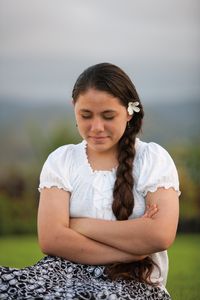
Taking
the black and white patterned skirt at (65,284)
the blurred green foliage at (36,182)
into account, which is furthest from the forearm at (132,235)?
the blurred green foliage at (36,182)

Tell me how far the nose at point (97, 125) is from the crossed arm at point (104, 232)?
30 cm

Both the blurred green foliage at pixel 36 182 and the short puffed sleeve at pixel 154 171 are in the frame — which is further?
the blurred green foliage at pixel 36 182

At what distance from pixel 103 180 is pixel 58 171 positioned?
0.19 metres

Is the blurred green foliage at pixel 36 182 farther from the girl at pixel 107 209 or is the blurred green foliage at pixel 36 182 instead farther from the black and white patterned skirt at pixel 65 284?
the black and white patterned skirt at pixel 65 284

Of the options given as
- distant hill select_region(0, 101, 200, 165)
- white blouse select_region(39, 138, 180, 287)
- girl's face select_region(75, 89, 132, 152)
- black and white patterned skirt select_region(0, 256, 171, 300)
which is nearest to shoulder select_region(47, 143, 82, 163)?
white blouse select_region(39, 138, 180, 287)

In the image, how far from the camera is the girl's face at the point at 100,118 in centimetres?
246

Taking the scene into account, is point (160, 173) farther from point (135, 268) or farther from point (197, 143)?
point (197, 143)

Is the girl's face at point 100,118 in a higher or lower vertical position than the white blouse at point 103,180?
higher

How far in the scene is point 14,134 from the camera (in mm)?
6004

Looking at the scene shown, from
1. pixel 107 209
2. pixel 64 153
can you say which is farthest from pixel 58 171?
pixel 107 209

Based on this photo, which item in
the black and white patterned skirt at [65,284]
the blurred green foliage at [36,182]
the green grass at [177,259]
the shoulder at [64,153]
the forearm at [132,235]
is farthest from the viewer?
the blurred green foliage at [36,182]

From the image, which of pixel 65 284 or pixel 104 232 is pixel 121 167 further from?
pixel 65 284

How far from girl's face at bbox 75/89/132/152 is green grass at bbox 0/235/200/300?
122cm

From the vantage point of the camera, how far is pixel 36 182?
6.38m
